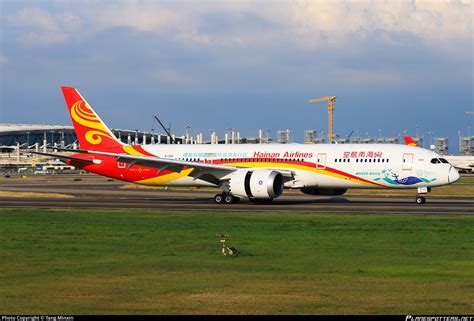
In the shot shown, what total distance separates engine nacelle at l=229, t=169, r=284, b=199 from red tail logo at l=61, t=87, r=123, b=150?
492 inches

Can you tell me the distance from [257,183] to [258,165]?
459 cm

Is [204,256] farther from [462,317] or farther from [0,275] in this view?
[462,317]

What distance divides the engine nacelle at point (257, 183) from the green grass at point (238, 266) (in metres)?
13.5

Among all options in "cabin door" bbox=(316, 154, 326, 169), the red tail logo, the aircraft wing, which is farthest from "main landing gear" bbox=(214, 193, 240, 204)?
the red tail logo

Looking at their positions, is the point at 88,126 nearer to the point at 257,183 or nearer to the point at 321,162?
the point at 257,183

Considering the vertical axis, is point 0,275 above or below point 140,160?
below

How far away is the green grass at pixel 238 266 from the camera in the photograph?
58.0 feet

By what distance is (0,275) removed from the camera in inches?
861

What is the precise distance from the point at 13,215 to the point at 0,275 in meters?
21.0

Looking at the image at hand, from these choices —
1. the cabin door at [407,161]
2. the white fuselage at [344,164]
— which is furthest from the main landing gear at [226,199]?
the cabin door at [407,161]

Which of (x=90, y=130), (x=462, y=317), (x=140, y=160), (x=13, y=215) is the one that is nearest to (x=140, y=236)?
→ (x=13, y=215)

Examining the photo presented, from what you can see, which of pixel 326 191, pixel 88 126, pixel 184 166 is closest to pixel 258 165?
pixel 326 191

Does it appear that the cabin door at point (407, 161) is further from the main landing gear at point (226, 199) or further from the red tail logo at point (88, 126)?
the red tail logo at point (88, 126)

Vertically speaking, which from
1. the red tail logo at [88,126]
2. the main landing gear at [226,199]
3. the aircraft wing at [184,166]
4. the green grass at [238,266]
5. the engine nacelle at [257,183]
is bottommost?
the green grass at [238,266]
